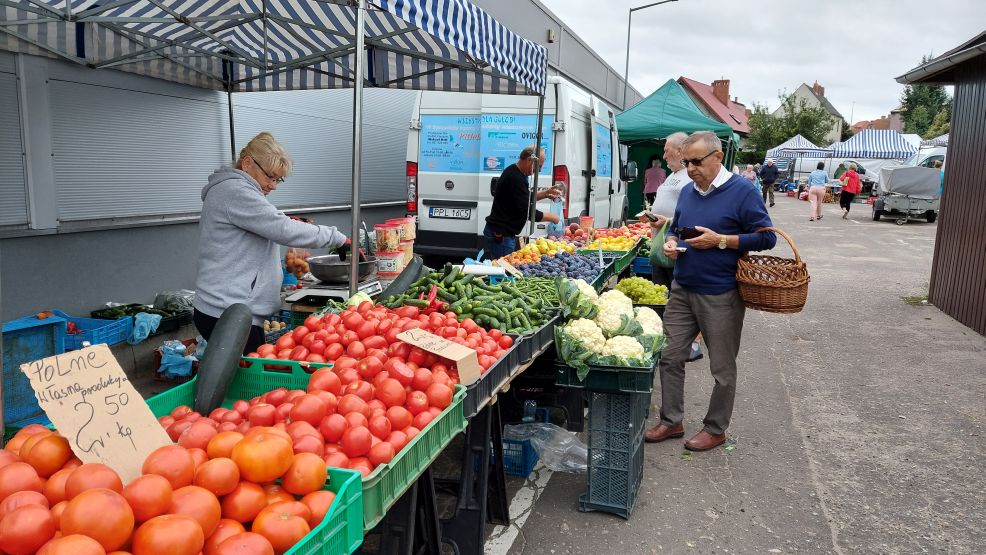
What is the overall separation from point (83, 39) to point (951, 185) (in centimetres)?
1086

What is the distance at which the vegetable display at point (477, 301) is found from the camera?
150 inches

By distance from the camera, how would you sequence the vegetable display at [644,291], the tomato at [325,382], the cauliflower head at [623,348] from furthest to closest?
the vegetable display at [644,291], the cauliflower head at [623,348], the tomato at [325,382]

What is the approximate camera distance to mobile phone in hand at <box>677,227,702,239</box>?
4.54 meters

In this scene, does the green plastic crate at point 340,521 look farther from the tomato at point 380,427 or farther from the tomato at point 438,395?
the tomato at point 438,395

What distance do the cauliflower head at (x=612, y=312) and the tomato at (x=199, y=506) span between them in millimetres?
3037

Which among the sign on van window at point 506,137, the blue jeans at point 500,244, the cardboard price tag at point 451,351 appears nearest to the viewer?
the cardboard price tag at point 451,351

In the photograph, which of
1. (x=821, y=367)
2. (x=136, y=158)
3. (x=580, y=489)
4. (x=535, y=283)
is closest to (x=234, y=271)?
(x=535, y=283)

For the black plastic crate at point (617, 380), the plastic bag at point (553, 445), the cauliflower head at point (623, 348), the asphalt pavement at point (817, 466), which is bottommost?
the asphalt pavement at point (817, 466)

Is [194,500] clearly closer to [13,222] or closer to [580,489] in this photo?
[580,489]

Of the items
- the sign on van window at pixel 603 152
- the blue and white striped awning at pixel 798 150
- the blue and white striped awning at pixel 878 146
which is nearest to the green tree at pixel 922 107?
the blue and white striped awning at pixel 798 150

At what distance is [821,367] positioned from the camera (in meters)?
7.02

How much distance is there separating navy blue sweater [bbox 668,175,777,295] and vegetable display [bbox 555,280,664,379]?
0.46m

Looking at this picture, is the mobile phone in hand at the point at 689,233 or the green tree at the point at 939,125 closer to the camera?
the mobile phone in hand at the point at 689,233

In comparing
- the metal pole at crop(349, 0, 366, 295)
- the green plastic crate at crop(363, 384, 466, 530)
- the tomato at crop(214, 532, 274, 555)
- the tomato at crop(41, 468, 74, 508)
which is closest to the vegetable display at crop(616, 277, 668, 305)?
the metal pole at crop(349, 0, 366, 295)
